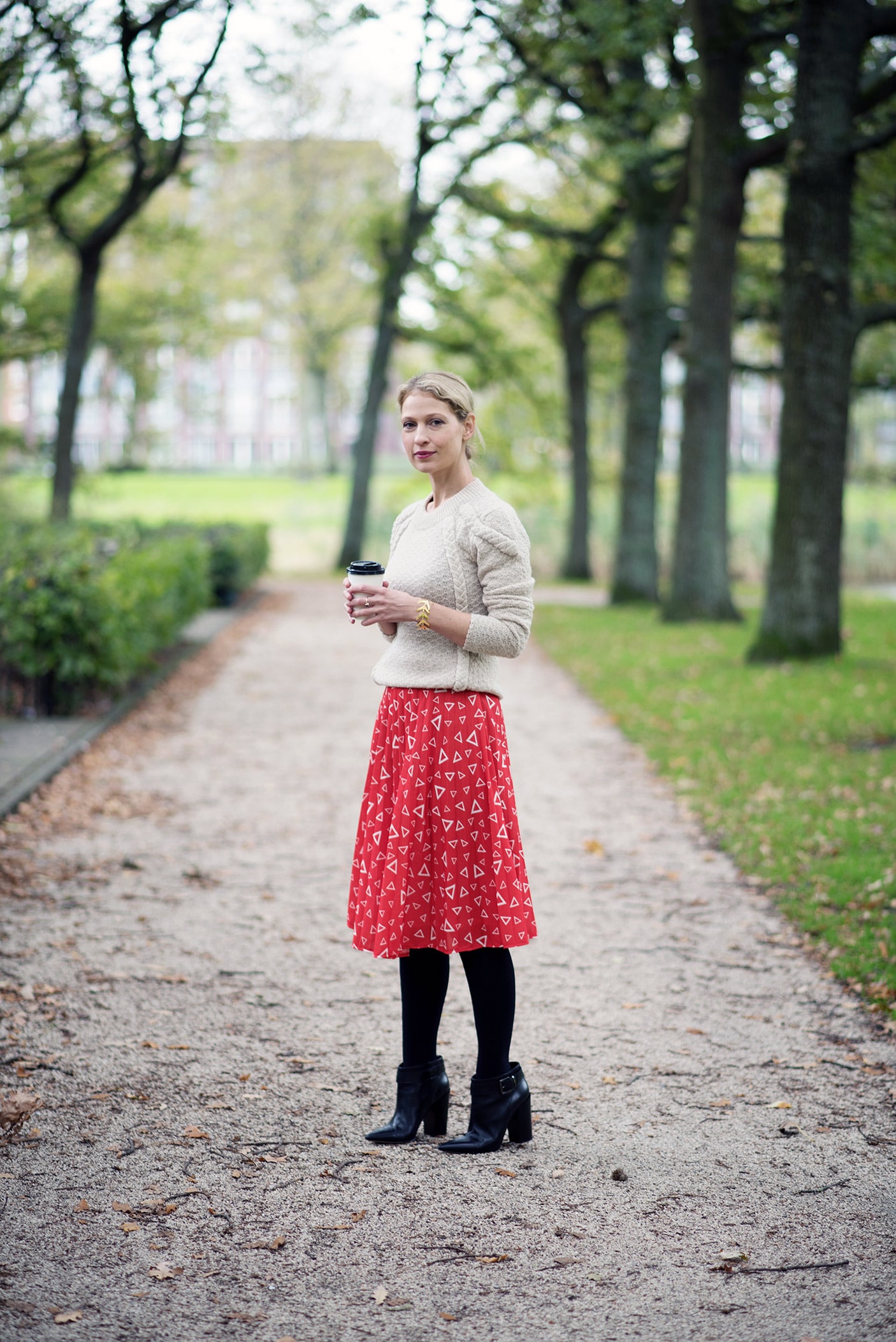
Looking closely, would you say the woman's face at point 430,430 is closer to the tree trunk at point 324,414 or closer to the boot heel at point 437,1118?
the boot heel at point 437,1118

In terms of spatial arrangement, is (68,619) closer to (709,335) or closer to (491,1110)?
(491,1110)

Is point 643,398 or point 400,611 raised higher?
point 643,398

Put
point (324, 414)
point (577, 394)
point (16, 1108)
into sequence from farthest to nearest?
point (324, 414)
point (577, 394)
point (16, 1108)

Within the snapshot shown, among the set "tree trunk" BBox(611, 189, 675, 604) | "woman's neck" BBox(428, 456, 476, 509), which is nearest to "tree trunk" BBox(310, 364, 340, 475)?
"tree trunk" BBox(611, 189, 675, 604)

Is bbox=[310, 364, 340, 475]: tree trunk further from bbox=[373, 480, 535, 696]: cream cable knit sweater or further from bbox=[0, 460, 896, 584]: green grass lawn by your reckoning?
bbox=[373, 480, 535, 696]: cream cable knit sweater

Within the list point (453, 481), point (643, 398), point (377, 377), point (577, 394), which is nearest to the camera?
point (453, 481)

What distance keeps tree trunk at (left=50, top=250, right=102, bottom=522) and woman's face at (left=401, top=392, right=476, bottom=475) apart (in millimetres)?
15333

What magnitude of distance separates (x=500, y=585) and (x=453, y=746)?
1.43ft

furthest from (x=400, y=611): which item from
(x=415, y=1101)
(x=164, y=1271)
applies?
(x=164, y=1271)

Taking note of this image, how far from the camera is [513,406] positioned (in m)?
31.0

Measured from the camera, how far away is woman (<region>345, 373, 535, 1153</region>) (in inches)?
135

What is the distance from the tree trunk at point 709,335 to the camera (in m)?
15.5

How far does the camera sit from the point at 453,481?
11.6 feet

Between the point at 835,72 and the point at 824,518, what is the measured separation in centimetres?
401
